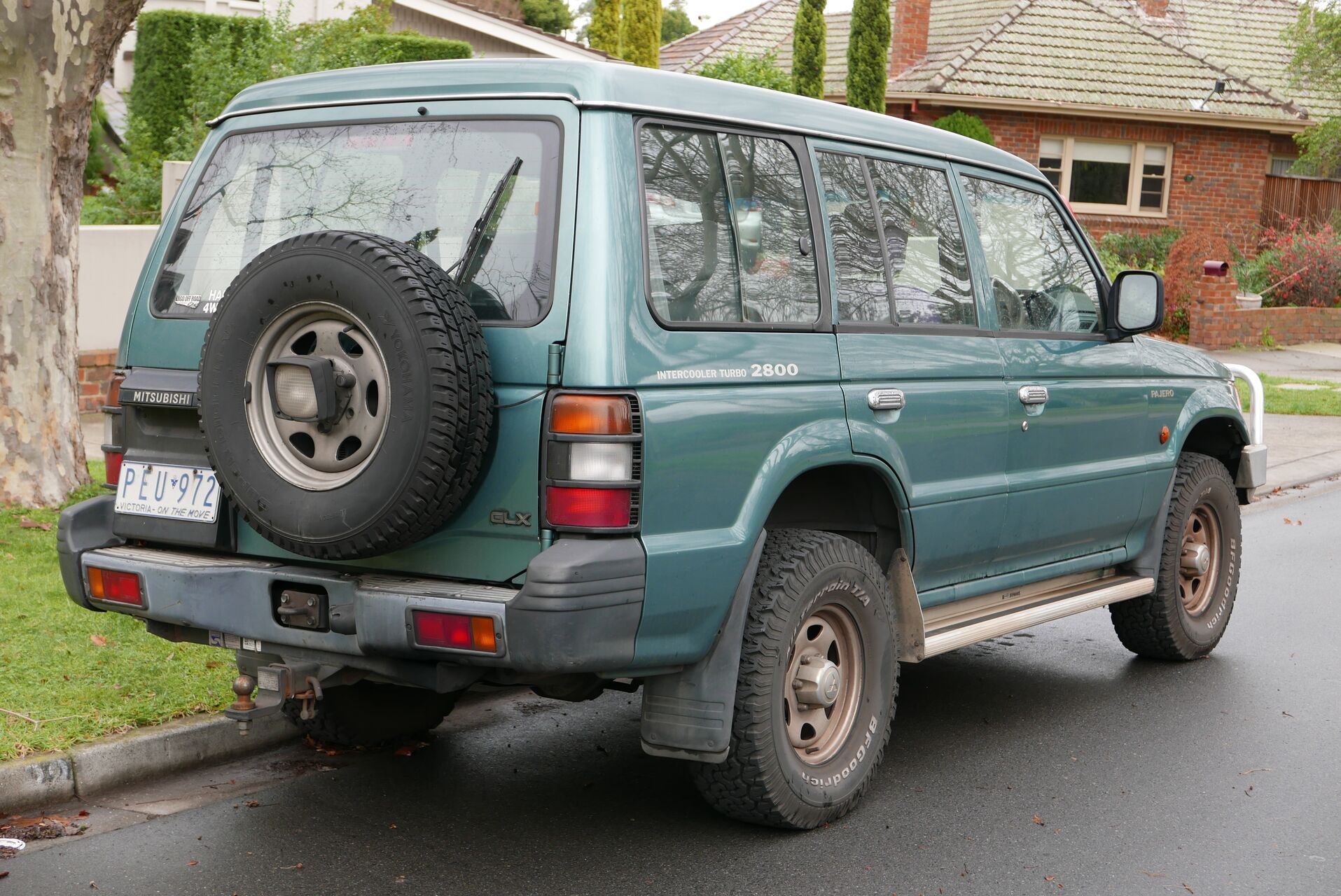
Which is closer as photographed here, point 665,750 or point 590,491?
point 590,491

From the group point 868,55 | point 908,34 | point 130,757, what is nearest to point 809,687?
point 130,757

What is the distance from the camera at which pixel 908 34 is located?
1161 inches

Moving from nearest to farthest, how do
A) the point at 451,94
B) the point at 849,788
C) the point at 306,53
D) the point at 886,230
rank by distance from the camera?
the point at 451,94 → the point at 849,788 → the point at 886,230 → the point at 306,53

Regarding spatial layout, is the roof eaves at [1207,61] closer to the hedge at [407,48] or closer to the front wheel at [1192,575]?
the hedge at [407,48]

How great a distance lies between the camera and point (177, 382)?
4.31 m

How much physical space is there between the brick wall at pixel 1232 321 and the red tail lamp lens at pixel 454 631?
1955 cm

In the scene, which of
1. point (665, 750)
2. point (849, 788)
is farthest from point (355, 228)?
point (849, 788)

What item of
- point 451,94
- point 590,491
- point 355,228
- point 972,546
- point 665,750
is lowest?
point 665,750

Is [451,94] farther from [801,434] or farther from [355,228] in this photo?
[801,434]

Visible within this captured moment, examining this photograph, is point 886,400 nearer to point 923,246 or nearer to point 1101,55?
point 923,246

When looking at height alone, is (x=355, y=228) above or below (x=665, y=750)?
above

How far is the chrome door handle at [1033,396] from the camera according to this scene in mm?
5363

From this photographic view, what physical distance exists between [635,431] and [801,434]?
0.71m

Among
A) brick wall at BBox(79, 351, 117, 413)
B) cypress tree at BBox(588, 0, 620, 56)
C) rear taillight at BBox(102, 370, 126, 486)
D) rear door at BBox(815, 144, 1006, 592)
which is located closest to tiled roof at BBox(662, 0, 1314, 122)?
cypress tree at BBox(588, 0, 620, 56)
